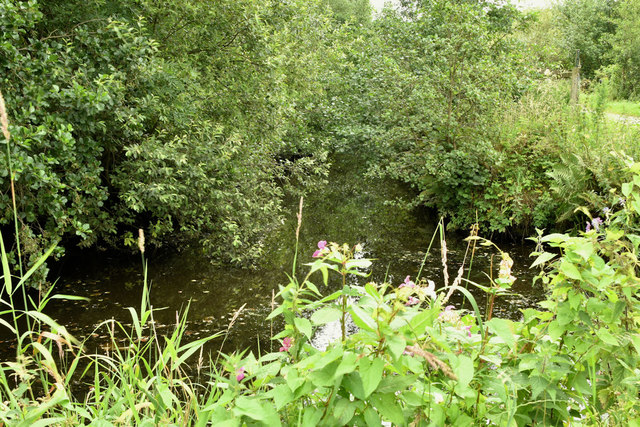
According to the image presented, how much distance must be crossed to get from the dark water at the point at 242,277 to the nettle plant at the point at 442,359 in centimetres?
246

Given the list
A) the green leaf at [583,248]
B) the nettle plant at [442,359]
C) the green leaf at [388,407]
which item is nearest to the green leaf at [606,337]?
the nettle plant at [442,359]

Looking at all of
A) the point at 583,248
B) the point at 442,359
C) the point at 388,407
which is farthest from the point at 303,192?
the point at 388,407

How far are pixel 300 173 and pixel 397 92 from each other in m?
2.78

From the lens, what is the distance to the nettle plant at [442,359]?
129cm

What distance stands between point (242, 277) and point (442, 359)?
6.19 meters

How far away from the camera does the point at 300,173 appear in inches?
380

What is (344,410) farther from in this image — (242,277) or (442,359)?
(242,277)

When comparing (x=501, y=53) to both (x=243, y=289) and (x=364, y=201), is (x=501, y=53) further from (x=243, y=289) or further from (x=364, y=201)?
(x=243, y=289)

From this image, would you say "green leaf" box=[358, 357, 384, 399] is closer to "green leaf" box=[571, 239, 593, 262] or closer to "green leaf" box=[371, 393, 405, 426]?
"green leaf" box=[371, 393, 405, 426]

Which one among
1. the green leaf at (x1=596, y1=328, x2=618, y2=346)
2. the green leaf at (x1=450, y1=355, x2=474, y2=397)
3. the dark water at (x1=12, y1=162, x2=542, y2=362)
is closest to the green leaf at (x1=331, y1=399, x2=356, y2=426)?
the green leaf at (x1=450, y1=355, x2=474, y2=397)

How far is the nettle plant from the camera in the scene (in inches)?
50.9

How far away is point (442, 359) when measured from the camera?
1.41 metres

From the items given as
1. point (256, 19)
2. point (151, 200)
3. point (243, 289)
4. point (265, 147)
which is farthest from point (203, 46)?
point (243, 289)

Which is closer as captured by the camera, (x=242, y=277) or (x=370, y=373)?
(x=370, y=373)
